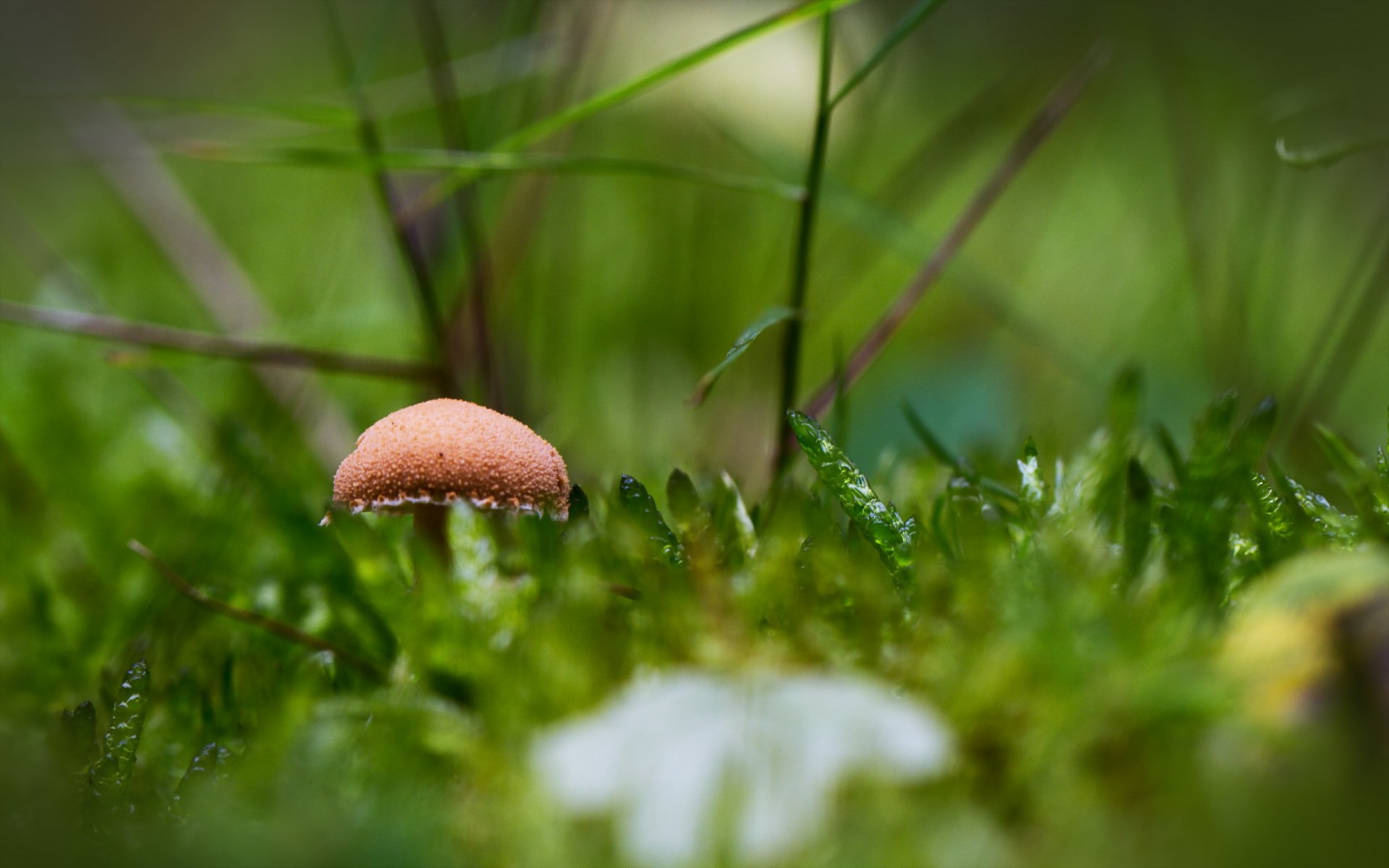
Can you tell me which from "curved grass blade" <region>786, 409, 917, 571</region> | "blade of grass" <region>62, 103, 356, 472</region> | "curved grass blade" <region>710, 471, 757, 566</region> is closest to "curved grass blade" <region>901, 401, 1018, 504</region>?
"curved grass blade" <region>786, 409, 917, 571</region>

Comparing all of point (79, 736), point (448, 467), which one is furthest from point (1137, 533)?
point (79, 736)

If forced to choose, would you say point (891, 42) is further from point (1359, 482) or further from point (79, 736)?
point (79, 736)

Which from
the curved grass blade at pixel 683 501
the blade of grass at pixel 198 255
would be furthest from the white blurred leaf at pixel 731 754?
the blade of grass at pixel 198 255

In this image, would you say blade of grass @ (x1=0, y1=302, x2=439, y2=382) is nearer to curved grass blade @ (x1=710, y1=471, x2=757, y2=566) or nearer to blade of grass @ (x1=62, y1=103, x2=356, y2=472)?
blade of grass @ (x1=62, y1=103, x2=356, y2=472)

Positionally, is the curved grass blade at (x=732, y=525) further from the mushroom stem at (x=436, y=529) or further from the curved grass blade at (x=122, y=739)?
the curved grass blade at (x=122, y=739)

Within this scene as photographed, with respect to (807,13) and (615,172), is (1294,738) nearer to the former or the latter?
(807,13)

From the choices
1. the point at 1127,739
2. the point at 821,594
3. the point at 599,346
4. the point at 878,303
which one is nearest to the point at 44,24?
the point at 599,346

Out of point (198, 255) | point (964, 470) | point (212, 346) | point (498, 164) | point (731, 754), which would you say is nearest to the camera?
point (731, 754)
